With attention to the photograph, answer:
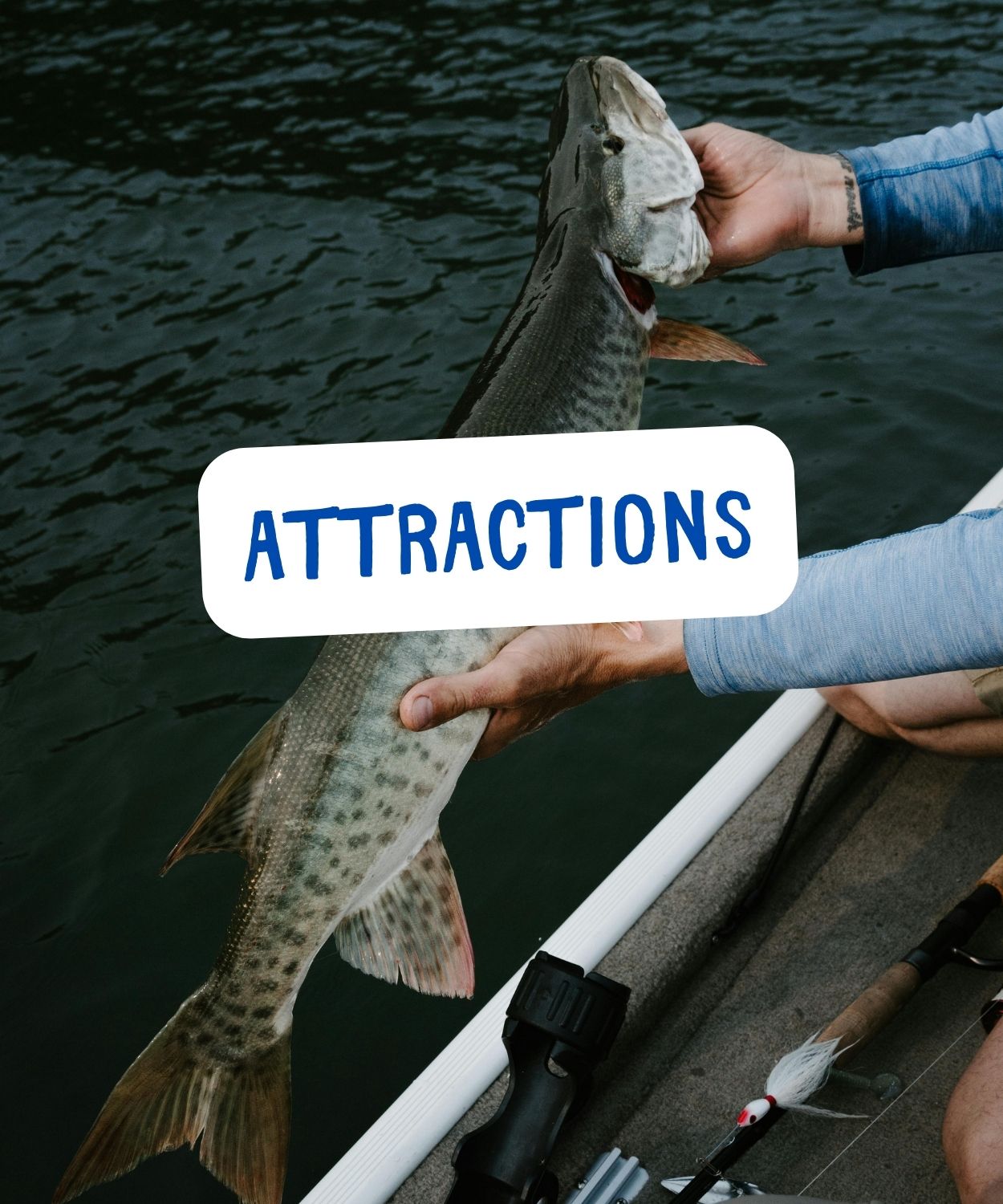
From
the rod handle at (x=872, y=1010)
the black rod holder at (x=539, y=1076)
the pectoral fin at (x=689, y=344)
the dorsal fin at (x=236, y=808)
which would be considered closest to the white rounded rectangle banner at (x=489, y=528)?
the dorsal fin at (x=236, y=808)

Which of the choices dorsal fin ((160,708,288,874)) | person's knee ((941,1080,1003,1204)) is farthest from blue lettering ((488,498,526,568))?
person's knee ((941,1080,1003,1204))

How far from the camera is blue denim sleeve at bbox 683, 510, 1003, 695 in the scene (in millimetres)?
2055

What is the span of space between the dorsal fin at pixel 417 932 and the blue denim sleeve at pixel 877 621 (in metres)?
0.66

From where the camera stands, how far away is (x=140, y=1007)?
3.87m

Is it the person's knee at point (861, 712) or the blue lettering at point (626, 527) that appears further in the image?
the person's knee at point (861, 712)

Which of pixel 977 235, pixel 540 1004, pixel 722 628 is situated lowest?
pixel 540 1004

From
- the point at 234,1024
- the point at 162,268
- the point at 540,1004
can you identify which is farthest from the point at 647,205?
the point at 162,268

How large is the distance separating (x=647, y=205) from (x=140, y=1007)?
9.19ft

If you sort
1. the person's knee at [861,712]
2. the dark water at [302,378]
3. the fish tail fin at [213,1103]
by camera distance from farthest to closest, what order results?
1. the dark water at [302,378]
2. the person's knee at [861,712]
3. the fish tail fin at [213,1103]

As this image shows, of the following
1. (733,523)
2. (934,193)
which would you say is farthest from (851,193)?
(733,523)

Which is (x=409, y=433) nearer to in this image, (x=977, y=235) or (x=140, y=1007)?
(x=140, y=1007)

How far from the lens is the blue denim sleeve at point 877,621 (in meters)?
2.05

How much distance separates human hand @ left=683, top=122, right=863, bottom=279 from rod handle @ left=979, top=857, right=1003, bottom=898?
1.53 metres

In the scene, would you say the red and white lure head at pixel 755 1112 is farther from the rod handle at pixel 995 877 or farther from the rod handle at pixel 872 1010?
the rod handle at pixel 995 877
